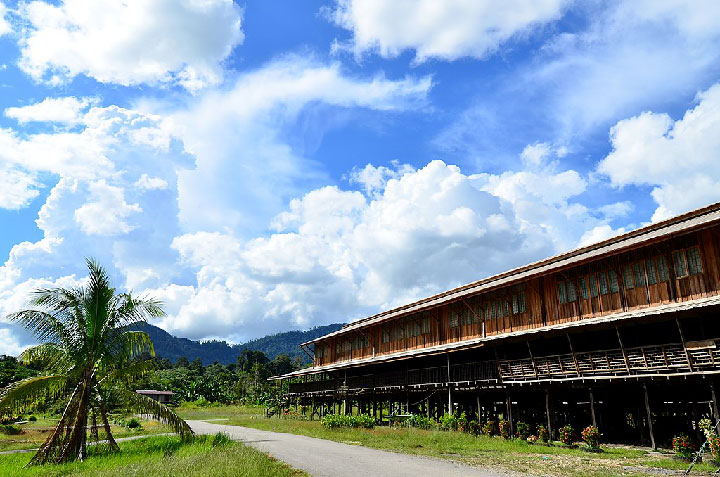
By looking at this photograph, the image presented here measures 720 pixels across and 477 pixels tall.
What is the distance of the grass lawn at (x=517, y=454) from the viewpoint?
13750mm

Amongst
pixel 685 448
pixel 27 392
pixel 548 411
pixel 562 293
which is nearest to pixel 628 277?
pixel 562 293

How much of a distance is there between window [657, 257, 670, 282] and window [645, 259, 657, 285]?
0.64ft

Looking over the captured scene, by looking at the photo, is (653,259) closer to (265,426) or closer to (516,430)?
(516,430)

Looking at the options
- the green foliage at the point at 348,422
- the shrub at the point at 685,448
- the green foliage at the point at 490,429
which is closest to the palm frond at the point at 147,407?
the green foliage at the point at 348,422

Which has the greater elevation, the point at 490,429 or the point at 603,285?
the point at 603,285

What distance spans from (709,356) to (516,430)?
882 cm

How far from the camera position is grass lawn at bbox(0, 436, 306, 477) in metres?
12.0

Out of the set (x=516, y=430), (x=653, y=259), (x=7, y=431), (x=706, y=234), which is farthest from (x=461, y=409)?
(x=7, y=431)

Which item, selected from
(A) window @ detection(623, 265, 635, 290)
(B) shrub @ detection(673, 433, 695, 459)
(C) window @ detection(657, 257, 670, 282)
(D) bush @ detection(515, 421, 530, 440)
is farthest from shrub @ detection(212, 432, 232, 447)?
(C) window @ detection(657, 257, 670, 282)

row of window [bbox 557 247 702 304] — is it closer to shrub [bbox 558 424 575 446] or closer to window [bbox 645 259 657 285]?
window [bbox 645 259 657 285]

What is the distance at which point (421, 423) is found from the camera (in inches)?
1024

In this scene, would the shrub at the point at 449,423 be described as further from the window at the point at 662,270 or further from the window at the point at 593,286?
the window at the point at 662,270

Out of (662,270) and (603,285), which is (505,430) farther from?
(662,270)

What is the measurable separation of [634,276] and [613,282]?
932 millimetres
